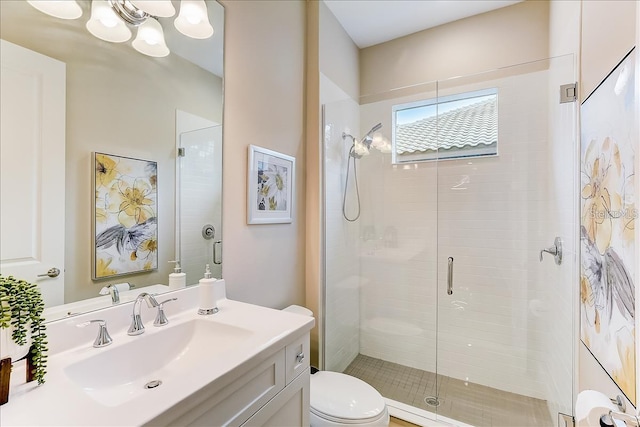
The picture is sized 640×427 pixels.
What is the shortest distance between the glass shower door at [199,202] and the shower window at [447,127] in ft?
5.16

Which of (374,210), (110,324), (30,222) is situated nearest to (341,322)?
(374,210)

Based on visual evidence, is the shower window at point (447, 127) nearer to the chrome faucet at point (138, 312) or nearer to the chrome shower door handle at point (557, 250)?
the chrome shower door handle at point (557, 250)

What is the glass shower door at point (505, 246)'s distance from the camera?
180cm

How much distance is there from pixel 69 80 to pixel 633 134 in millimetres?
1740

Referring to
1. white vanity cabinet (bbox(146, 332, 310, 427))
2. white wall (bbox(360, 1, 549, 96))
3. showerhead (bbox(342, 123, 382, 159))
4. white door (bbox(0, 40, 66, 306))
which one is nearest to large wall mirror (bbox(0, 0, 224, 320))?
white door (bbox(0, 40, 66, 306))

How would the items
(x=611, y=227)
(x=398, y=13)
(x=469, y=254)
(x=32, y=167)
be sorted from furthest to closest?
(x=398, y=13) → (x=469, y=254) → (x=611, y=227) → (x=32, y=167)

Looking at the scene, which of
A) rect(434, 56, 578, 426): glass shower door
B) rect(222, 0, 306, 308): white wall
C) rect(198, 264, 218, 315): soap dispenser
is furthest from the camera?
rect(434, 56, 578, 426): glass shower door

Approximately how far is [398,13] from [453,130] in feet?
3.50

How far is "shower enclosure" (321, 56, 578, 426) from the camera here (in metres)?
1.87

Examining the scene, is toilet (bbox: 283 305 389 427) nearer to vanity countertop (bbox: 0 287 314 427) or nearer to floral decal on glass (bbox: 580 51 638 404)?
vanity countertop (bbox: 0 287 314 427)

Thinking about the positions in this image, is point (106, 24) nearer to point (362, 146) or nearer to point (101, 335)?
point (101, 335)

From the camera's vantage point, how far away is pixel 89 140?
39.7 inches

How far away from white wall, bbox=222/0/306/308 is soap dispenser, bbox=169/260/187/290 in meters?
0.24

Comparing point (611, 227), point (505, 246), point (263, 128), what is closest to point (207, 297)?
point (263, 128)
